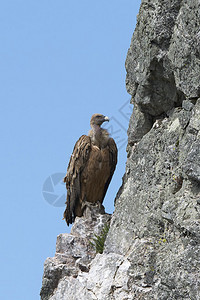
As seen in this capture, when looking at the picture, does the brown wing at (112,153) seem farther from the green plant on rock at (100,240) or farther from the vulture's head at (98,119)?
the green plant on rock at (100,240)

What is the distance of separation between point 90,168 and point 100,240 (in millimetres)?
1736

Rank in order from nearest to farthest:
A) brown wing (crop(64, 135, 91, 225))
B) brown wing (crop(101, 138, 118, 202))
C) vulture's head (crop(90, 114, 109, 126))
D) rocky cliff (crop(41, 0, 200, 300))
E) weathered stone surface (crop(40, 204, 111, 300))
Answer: rocky cliff (crop(41, 0, 200, 300)) → weathered stone surface (crop(40, 204, 111, 300)) → brown wing (crop(64, 135, 91, 225)) → brown wing (crop(101, 138, 118, 202)) → vulture's head (crop(90, 114, 109, 126))

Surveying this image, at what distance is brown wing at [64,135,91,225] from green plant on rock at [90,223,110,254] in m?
1.27

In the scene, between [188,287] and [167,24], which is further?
[167,24]

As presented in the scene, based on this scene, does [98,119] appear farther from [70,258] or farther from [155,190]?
[155,190]

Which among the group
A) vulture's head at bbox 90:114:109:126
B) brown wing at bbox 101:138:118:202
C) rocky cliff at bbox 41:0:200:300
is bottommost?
rocky cliff at bbox 41:0:200:300

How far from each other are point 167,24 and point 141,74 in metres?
1.04

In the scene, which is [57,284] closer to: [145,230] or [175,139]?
[145,230]

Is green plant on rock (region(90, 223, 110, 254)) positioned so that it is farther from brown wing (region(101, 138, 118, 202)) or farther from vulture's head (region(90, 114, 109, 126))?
vulture's head (region(90, 114, 109, 126))

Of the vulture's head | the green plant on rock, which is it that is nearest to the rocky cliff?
the green plant on rock

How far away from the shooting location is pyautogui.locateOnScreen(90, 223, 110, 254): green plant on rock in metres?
11.9

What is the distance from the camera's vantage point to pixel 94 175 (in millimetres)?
13055

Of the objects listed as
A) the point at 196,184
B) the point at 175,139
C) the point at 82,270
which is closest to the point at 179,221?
the point at 196,184

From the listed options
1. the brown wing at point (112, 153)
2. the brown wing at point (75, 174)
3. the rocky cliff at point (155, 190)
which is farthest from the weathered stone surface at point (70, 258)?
the brown wing at point (112, 153)
